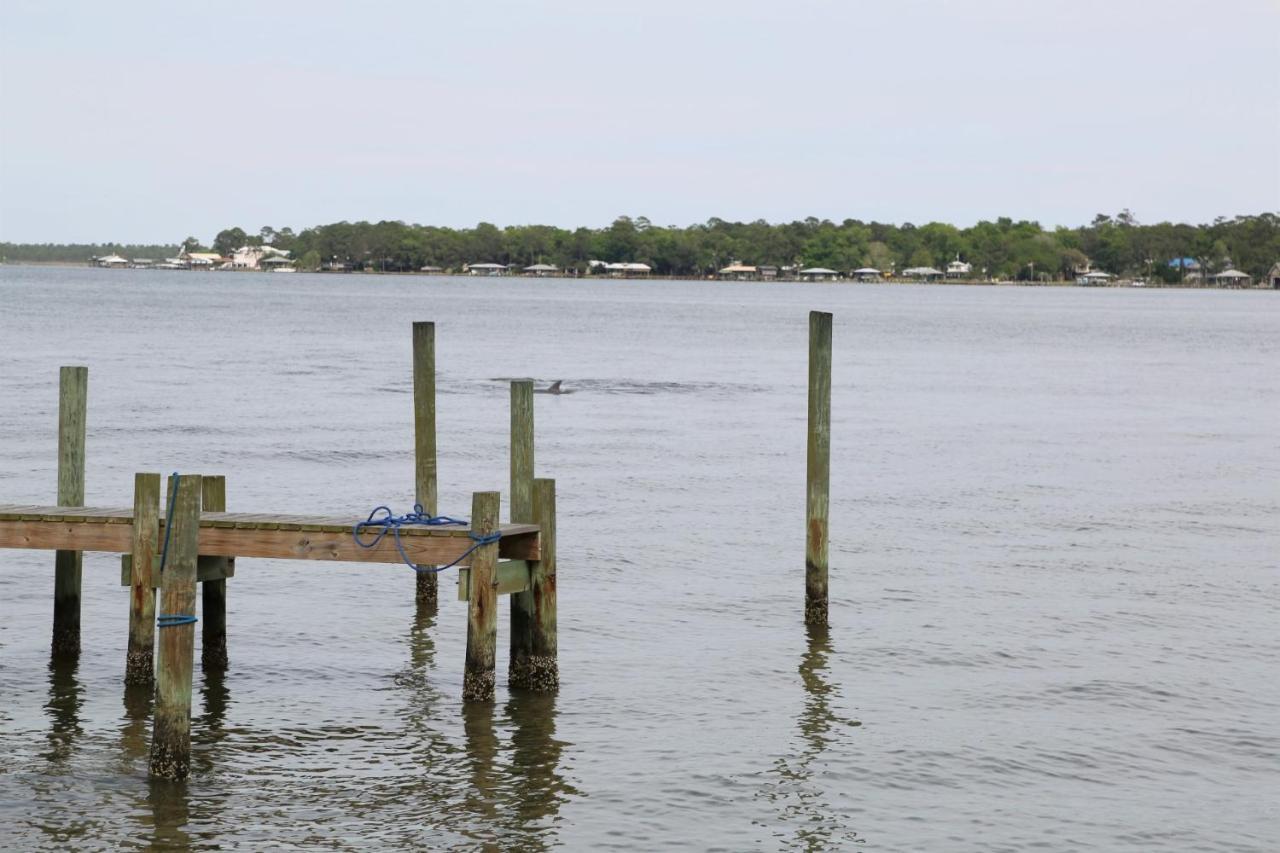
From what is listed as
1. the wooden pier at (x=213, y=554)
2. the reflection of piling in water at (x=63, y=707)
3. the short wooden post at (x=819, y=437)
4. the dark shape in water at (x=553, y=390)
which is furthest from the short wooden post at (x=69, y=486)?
the dark shape in water at (x=553, y=390)

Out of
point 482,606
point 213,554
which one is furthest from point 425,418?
point 482,606

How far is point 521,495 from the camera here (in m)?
14.2

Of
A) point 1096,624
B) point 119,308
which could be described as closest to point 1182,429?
point 1096,624

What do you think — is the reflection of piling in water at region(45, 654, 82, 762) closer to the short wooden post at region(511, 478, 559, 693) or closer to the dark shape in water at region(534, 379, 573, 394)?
the short wooden post at region(511, 478, 559, 693)

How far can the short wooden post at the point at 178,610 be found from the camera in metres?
11.5

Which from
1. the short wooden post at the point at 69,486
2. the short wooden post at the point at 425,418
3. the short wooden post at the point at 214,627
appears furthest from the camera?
the short wooden post at the point at 425,418

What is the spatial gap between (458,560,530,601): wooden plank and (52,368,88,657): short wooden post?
12.6 ft

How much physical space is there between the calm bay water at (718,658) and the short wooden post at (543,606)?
22cm

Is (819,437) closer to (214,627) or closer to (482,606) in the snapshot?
(482,606)

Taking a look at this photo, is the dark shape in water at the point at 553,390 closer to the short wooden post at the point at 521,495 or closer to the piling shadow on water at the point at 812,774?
the piling shadow on water at the point at 812,774

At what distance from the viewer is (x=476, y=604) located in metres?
13.1

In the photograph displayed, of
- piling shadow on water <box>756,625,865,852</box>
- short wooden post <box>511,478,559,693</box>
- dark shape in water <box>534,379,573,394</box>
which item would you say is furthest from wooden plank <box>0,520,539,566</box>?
dark shape in water <box>534,379,573,394</box>

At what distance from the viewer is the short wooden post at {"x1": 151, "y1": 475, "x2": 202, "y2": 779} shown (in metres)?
11.5

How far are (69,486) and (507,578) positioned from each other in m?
4.30
